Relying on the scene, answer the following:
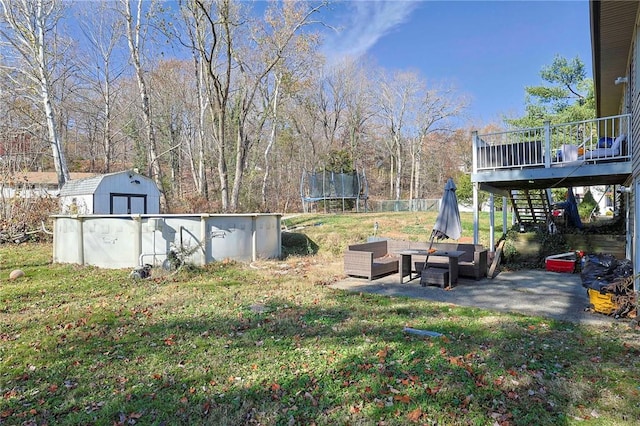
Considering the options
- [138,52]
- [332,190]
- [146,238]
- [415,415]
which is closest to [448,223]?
[415,415]

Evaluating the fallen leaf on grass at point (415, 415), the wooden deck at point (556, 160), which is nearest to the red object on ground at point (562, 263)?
the wooden deck at point (556, 160)

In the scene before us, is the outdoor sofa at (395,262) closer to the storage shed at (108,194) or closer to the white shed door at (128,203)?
Answer: the storage shed at (108,194)

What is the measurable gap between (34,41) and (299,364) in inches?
700

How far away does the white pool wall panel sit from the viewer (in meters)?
8.87

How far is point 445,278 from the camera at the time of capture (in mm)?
6941

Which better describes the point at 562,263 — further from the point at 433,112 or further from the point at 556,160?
the point at 433,112

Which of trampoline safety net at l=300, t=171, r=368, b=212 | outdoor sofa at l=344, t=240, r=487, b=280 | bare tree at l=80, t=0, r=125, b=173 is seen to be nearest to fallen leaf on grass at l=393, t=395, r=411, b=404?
outdoor sofa at l=344, t=240, r=487, b=280

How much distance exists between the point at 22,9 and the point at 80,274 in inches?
513

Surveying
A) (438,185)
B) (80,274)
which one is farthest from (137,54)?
(438,185)

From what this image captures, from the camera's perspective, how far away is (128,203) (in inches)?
698

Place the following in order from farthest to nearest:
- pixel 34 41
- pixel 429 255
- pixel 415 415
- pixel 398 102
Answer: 1. pixel 398 102
2. pixel 34 41
3. pixel 429 255
4. pixel 415 415

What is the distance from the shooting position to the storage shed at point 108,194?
51.4ft

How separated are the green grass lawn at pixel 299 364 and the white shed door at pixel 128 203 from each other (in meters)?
11.7

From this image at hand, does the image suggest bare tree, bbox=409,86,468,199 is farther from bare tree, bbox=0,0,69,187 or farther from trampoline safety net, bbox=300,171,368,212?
bare tree, bbox=0,0,69,187
